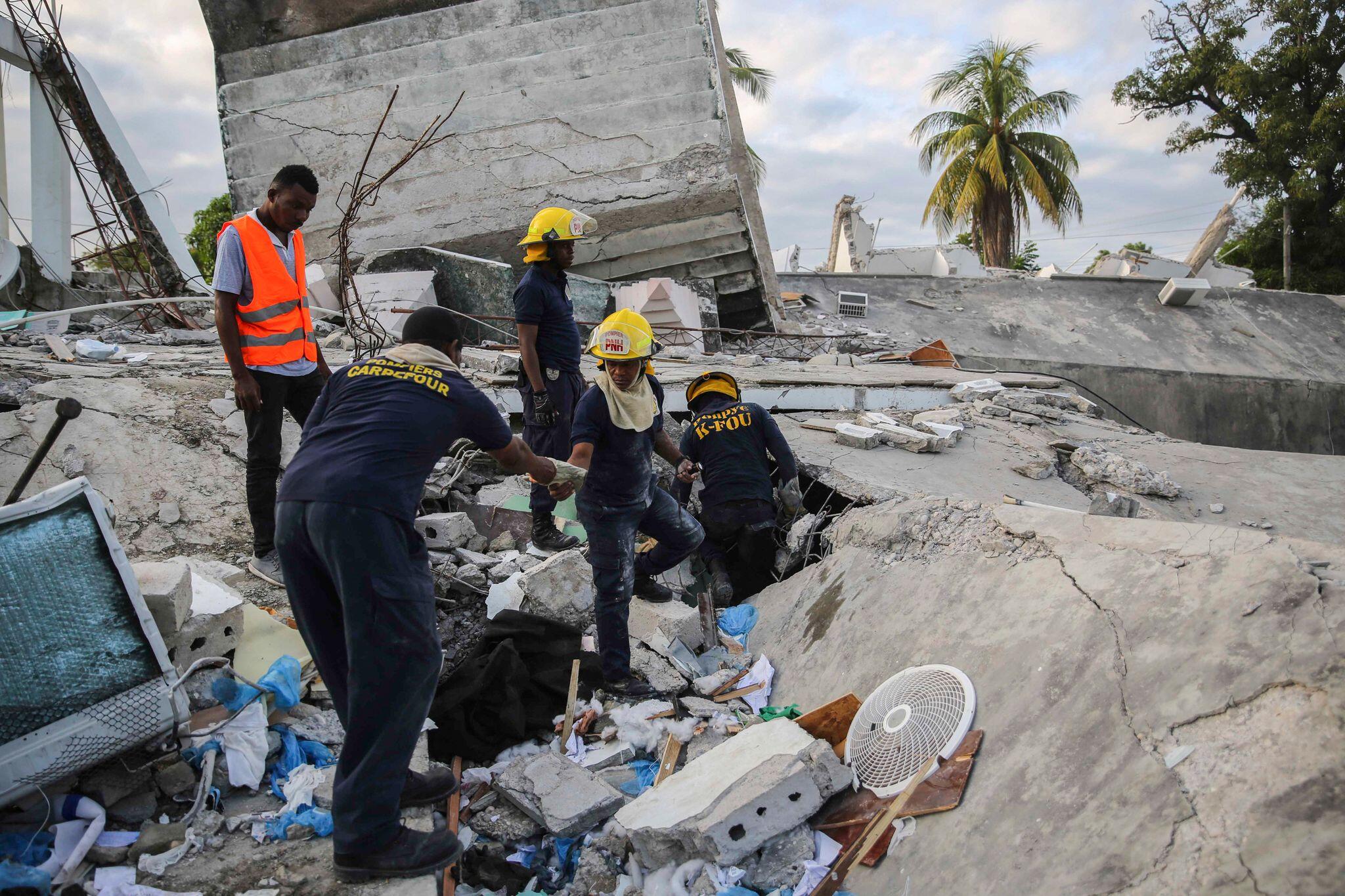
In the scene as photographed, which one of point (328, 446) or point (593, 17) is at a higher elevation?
point (593, 17)

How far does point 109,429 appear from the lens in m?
4.31

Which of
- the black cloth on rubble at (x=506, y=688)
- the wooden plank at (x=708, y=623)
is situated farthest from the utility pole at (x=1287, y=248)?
the black cloth on rubble at (x=506, y=688)

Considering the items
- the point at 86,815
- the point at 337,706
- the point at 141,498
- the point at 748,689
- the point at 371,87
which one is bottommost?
the point at 748,689

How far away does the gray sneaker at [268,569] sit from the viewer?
3752mm

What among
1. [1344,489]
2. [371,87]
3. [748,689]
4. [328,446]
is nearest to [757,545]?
[748,689]

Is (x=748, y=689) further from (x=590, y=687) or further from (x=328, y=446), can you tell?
(x=328, y=446)

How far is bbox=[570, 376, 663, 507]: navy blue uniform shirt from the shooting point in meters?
3.49

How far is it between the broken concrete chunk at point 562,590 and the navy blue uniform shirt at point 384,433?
4.52 ft

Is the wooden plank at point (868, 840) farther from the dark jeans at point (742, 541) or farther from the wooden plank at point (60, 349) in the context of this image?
the wooden plank at point (60, 349)

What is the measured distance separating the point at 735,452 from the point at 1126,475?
8.22ft

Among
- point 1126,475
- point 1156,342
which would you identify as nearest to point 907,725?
point 1126,475

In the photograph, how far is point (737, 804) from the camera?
2.34 meters

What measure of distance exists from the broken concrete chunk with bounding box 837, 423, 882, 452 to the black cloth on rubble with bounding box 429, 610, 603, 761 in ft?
8.94

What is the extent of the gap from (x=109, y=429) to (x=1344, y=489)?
721cm
